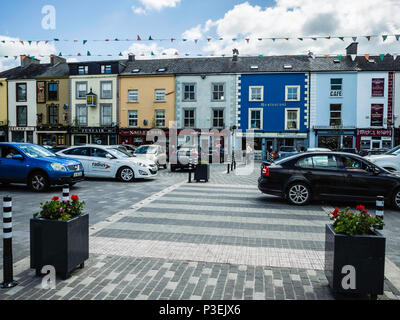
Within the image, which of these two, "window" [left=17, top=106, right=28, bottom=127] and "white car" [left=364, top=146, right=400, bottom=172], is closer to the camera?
"white car" [left=364, top=146, right=400, bottom=172]

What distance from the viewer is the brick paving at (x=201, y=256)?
393cm

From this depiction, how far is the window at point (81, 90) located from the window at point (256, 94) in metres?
17.7

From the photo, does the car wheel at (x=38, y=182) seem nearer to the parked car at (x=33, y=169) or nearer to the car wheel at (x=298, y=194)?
the parked car at (x=33, y=169)

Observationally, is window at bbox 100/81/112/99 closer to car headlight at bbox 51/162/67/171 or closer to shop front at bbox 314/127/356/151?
shop front at bbox 314/127/356/151

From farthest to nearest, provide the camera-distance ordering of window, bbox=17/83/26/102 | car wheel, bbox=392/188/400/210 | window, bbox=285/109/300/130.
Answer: window, bbox=17/83/26/102 < window, bbox=285/109/300/130 < car wheel, bbox=392/188/400/210

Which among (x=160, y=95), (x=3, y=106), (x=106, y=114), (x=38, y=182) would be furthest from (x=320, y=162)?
(x=3, y=106)

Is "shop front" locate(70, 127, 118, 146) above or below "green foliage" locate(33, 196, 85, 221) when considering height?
above

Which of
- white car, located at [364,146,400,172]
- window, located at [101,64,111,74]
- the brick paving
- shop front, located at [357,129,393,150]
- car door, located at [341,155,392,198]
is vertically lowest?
the brick paving

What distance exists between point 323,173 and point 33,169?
353 inches

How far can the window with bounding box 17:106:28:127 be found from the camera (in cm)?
3803

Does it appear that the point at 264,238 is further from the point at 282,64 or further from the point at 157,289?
the point at 282,64

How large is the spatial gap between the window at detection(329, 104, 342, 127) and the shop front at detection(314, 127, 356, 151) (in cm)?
79

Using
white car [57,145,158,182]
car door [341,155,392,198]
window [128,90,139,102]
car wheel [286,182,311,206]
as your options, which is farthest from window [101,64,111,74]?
car door [341,155,392,198]
